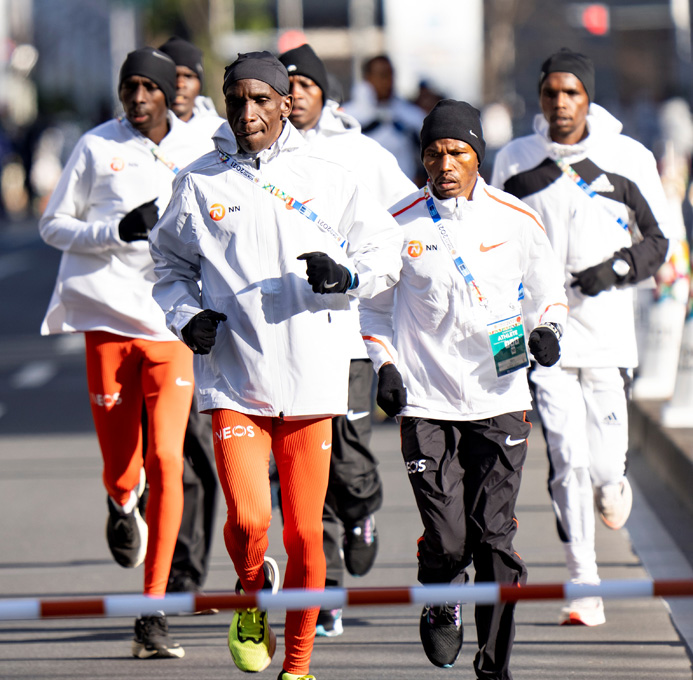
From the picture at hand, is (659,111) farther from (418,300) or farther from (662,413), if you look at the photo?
(418,300)

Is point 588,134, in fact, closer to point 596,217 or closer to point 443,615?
point 596,217

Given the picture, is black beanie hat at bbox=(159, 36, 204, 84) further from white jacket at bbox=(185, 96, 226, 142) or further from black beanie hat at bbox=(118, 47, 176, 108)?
black beanie hat at bbox=(118, 47, 176, 108)

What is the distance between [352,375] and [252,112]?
5.77ft

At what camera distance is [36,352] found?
16.9 meters

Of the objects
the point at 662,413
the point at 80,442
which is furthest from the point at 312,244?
the point at 80,442

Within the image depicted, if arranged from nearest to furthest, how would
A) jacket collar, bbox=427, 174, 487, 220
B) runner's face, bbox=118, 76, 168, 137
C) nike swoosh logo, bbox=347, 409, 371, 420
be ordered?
jacket collar, bbox=427, 174, 487, 220
runner's face, bbox=118, 76, 168, 137
nike swoosh logo, bbox=347, 409, 371, 420

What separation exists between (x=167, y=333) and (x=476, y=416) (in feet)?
5.01

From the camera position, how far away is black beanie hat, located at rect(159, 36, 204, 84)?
285 inches

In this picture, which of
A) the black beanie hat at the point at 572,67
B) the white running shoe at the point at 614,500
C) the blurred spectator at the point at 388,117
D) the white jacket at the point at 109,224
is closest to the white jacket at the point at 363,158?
the white jacket at the point at 109,224

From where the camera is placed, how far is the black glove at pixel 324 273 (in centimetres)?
485

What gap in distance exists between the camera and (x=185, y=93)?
717cm

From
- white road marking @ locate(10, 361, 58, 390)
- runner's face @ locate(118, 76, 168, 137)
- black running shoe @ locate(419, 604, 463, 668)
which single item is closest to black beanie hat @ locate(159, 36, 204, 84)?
runner's face @ locate(118, 76, 168, 137)

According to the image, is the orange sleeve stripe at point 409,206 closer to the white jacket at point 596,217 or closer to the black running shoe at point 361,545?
the white jacket at point 596,217

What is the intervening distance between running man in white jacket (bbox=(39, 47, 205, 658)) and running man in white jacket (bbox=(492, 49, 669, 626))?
4.64ft
